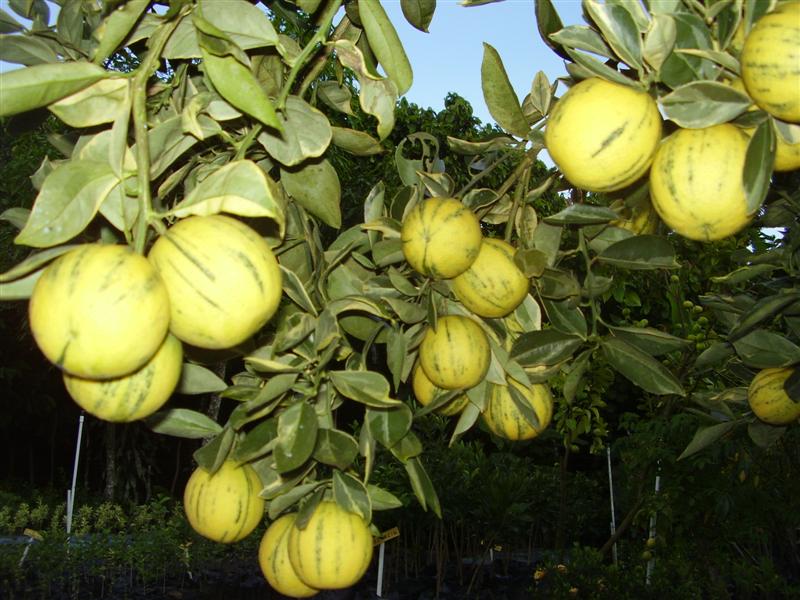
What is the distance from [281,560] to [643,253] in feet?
2.20

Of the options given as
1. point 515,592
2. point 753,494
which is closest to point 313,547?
point 753,494

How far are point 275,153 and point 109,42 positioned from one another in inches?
9.3

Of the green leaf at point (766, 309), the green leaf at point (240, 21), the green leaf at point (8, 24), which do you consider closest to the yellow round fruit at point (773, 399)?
the green leaf at point (766, 309)

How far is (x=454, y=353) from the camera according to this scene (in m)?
1.09

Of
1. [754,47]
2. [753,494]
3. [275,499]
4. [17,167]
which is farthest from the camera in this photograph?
[17,167]

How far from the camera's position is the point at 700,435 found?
1585mm

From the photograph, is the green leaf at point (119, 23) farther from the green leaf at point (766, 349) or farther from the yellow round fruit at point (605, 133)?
the green leaf at point (766, 349)

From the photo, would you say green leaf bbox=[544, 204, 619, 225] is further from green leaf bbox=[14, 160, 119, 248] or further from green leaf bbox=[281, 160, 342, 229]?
green leaf bbox=[14, 160, 119, 248]

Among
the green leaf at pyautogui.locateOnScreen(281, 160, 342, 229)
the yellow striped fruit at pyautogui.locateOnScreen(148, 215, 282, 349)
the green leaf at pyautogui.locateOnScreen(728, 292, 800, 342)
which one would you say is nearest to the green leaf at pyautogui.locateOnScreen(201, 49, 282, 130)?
the yellow striped fruit at pyautogui.locateOnScreen(148, 215, 282, 349)

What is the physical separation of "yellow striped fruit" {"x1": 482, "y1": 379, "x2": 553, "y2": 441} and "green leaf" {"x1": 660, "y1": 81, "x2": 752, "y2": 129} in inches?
22.9

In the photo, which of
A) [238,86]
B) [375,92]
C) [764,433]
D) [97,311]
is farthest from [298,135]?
[764,433]

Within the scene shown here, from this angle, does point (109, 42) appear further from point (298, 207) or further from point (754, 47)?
point (754, 47)

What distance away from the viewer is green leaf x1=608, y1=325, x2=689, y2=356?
45.2 inches

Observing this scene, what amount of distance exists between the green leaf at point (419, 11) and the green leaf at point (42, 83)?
1.53 ft
